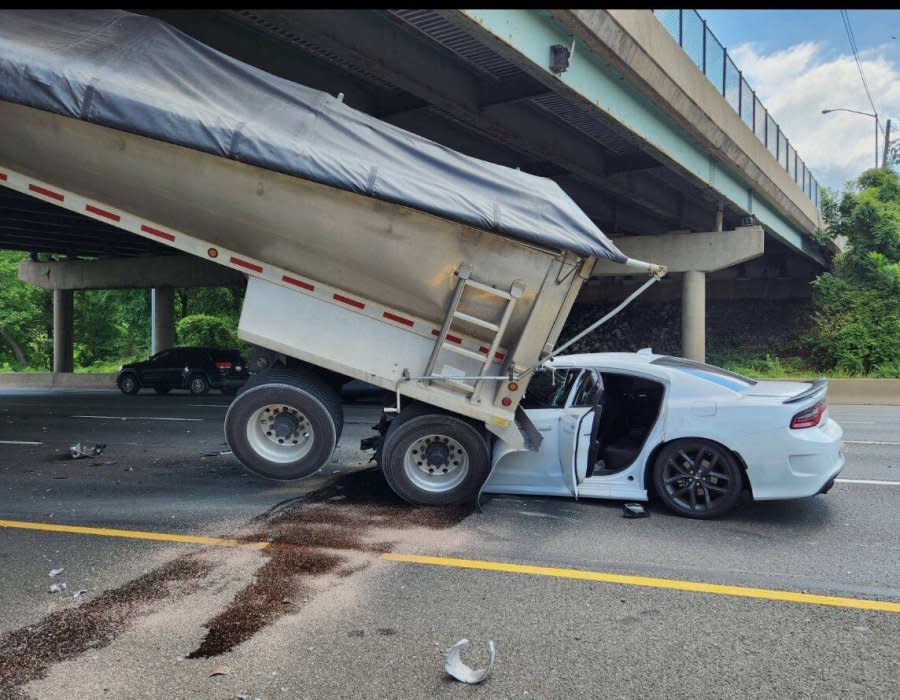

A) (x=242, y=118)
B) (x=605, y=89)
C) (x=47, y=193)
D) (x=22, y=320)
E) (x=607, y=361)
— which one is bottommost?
(x=607, y=361)

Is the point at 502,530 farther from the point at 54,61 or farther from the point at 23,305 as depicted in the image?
the point at 23,305

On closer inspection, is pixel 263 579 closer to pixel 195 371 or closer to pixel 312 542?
pixel 312 542

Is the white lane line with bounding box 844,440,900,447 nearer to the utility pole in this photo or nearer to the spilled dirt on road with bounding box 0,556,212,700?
the spilled dirt on road with bounding box 0,556,212,700

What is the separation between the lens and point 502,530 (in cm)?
551

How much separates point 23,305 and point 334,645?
43393 millimetres

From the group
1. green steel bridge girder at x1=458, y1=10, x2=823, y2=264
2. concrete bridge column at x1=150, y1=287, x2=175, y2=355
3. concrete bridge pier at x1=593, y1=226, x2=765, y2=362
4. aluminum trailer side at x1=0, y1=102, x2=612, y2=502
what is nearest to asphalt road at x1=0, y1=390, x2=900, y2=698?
aluminum trailer side at x1=0, y1=102, x2=612, y2=502

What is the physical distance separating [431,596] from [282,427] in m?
2.68

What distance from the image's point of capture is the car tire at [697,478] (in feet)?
18.4

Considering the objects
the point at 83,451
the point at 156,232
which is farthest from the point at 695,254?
the point at 156,232

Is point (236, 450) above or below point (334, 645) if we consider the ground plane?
above

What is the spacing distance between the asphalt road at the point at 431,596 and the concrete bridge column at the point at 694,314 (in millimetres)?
15067

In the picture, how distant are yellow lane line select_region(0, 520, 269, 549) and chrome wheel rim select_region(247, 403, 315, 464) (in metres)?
1.11

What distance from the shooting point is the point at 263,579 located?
4.48m

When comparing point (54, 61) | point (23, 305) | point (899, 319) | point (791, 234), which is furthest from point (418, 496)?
point (23, 305)
